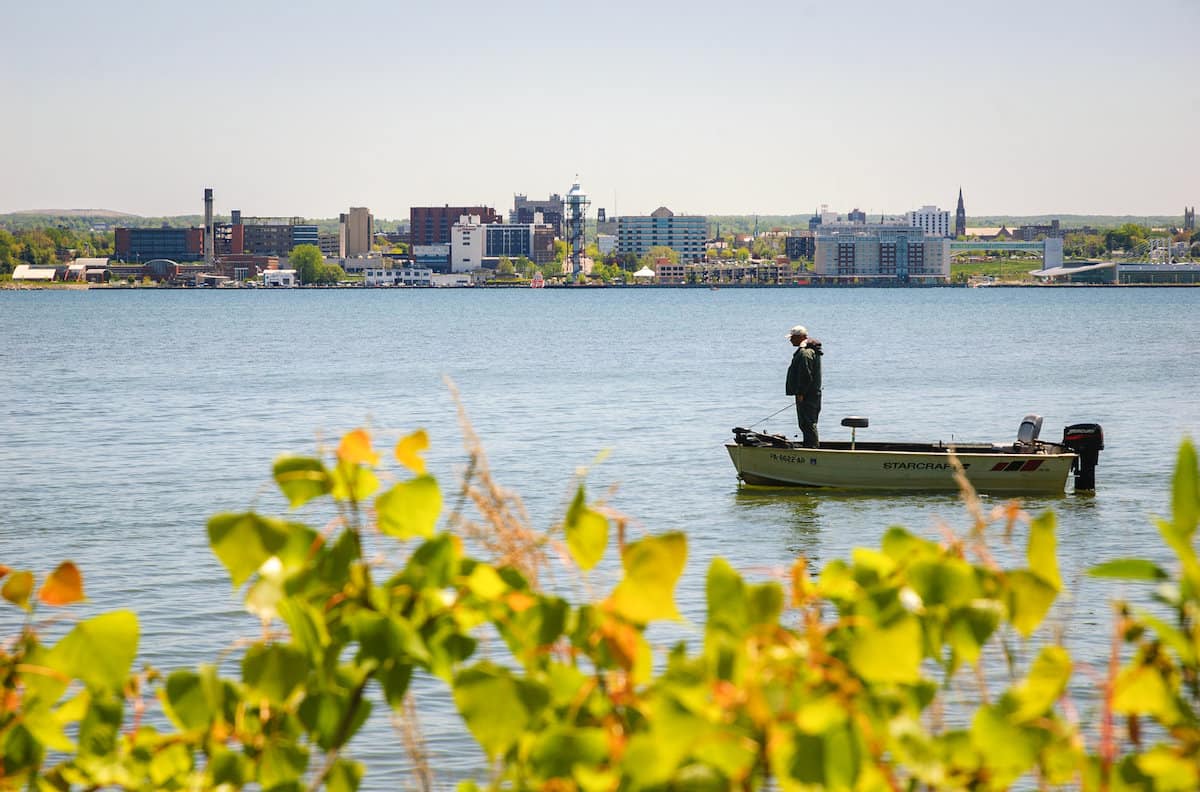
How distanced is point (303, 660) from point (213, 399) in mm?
44311

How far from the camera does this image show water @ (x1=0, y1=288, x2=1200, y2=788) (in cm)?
1596

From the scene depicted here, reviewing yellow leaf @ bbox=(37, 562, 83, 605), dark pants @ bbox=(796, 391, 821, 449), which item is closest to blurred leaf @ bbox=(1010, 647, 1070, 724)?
yellow leaf @ bbox=(37, 562, 83, 605)

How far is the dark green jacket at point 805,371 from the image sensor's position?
A: 68.6 feet

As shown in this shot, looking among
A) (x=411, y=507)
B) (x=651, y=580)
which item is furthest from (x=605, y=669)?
(x=411, y=507)

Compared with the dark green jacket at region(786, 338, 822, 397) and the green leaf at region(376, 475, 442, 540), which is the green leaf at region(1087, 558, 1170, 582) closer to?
the green leaf at region(376, 475, 442, 540)

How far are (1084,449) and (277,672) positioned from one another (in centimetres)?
2133

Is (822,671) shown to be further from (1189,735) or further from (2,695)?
(2,695)

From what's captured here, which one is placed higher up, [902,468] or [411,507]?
[411,507]

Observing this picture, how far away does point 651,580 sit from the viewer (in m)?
2.04

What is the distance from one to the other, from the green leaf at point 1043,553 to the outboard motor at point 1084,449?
20.7 metres

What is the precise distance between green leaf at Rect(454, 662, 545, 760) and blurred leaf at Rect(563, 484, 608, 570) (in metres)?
0.24

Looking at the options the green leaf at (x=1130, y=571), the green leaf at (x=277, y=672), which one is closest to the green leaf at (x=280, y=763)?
the green leaf at (x=277, y=672)

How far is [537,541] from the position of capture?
2312 millimetres

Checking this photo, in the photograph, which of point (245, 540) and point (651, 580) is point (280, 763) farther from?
point (651, 580)
